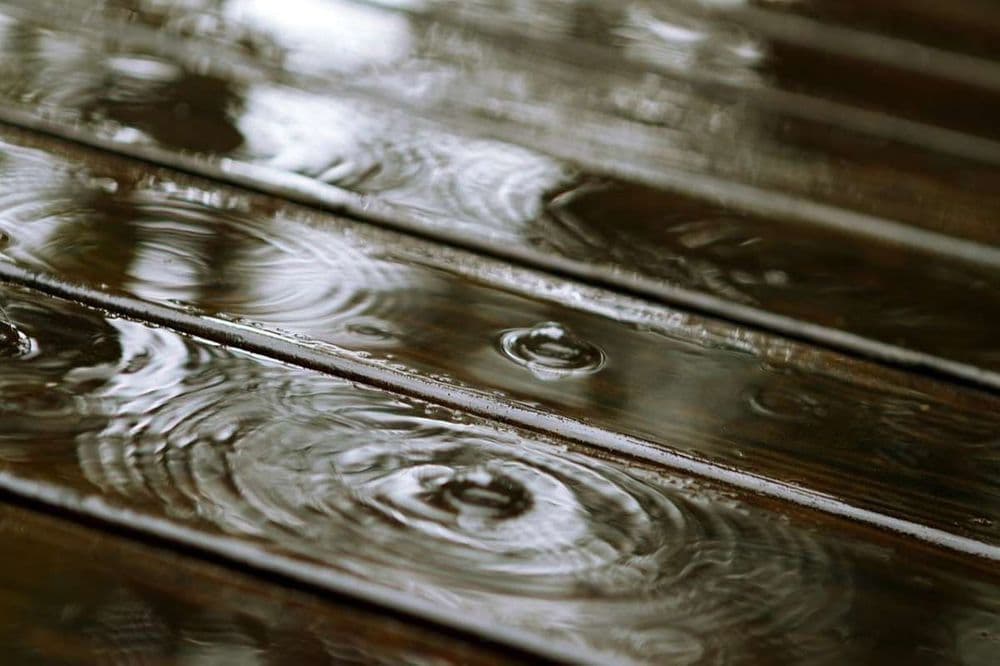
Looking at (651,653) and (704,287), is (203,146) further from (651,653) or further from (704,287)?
(651,653)

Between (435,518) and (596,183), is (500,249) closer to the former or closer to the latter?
(596,183)

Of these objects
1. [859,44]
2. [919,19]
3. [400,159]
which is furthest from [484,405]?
[919,19]

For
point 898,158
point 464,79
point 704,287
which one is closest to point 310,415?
point 704,287

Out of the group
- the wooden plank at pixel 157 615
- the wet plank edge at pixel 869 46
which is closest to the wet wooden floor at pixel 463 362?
the wooden plank at pixel 157 615

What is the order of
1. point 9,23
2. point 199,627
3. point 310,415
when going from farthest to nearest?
1. point 9,23
2. point 310,415
3. point 199,627

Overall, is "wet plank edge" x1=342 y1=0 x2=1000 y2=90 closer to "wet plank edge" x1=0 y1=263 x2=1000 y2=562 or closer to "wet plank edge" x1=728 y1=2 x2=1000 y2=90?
"wet plank edge" x1=728 y1=2 x2=1000 y2=90

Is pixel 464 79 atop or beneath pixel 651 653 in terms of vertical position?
atop

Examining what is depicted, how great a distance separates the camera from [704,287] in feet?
2.46

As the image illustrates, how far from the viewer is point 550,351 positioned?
2.12ft

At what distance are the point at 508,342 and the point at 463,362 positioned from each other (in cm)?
4

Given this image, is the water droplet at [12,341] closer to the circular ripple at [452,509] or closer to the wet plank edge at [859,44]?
the circular ripple at [452,509]

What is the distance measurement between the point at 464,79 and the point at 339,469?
1.83 ft

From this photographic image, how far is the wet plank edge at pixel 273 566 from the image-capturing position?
455 mm

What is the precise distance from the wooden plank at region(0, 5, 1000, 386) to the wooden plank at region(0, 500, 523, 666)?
1.04 ft
